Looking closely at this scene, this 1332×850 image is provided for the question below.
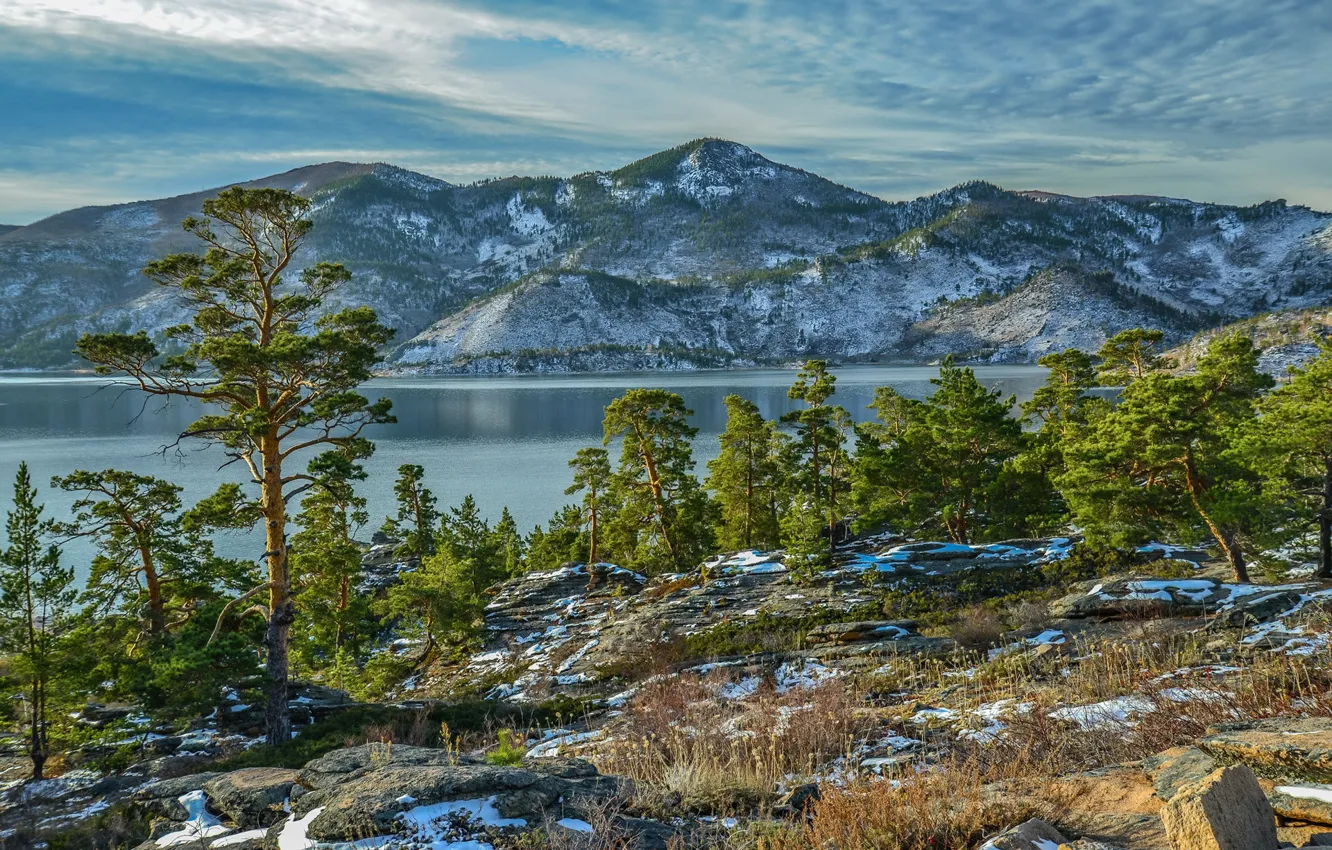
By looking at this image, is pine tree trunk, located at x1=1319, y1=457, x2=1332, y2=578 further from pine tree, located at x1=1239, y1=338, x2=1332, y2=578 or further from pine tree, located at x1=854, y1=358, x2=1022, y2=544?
pine tree, located at x1=854, y1=358, x2=1022, y2=544

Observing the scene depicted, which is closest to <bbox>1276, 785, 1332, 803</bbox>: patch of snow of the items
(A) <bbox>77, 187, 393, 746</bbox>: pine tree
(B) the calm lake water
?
(A) <bbox>77, 187, 393, 746</bbox>: pine tree

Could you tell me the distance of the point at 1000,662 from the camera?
44.4ft

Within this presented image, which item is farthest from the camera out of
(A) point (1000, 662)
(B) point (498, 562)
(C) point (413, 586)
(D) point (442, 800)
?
(B) point (498, 562)

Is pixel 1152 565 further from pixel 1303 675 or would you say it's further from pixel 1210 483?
pixel 1303 675

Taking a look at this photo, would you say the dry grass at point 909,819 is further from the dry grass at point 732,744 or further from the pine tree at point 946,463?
the pine tree at point 946,463

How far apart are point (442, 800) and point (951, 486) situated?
32.7 metres

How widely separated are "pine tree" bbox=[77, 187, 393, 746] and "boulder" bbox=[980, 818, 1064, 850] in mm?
13973

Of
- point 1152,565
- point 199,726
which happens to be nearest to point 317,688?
point 199,726

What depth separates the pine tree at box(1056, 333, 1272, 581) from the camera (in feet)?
66.4

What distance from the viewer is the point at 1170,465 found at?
21422mm

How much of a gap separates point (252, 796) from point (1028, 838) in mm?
6921

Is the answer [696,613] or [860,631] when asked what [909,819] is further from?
[696,613]

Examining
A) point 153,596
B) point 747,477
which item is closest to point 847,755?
point 153,596

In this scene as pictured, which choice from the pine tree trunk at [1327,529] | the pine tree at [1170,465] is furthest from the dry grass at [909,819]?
the pine tree trunk at [1327,529]
